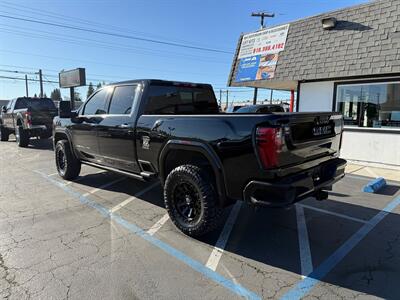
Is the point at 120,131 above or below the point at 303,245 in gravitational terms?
above

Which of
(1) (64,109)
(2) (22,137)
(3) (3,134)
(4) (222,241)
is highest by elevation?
(1) (64,109)

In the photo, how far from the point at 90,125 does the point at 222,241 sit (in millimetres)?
3411

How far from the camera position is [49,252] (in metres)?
3.71

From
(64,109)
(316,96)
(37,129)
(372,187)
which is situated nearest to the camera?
(372,187)

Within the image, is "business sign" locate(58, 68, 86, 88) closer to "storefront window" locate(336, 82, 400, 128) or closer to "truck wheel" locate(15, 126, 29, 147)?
"truck wheel" locate(15, 126, 29, 147)

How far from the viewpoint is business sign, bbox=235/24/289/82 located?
1070 cm

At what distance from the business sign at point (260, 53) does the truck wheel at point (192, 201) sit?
24.6 feet

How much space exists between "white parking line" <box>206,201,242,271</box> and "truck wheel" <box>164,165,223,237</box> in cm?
23

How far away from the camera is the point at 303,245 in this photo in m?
3.89

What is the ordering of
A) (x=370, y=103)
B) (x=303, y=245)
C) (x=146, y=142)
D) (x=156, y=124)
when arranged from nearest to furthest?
(x=303, y=245), (x=156, y=124), (x=146, y=142), (x=370, y=103)

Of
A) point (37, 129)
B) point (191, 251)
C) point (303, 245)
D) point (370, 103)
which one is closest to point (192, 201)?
point (191, 251)

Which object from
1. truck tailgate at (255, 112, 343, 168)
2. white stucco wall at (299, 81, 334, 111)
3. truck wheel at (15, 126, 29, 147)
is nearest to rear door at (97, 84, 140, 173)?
truck tailgate at (255, 112, 343, 168)

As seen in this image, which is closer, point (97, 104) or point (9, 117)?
point (97, 104)

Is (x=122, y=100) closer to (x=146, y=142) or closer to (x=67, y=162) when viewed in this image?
(x=146, y=142)
